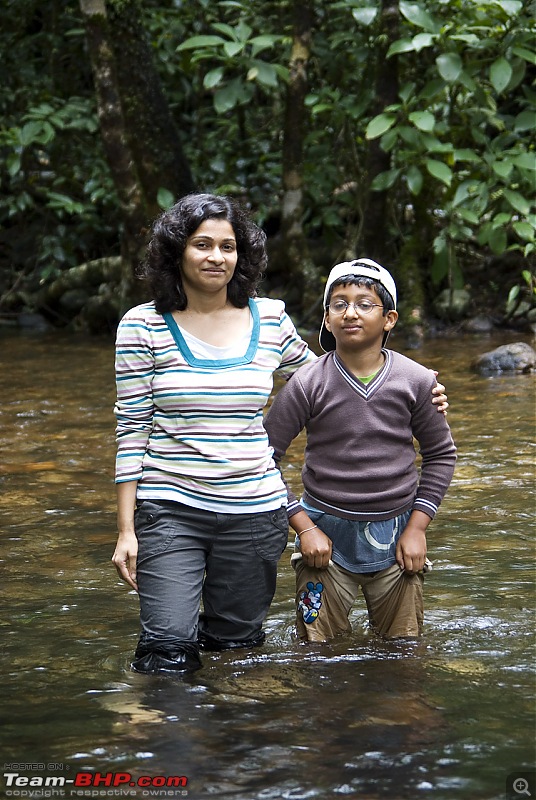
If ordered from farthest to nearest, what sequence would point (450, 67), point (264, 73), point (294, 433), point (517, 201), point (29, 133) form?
1. point (29, 133)
2. point (264, 73)
3. point (517, 201)
4. point (450, 67)
5. point (294, 433)

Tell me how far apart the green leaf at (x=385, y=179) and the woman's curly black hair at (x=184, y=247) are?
5940 mm

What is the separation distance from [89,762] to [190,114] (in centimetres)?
1103

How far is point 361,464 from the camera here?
10.5ft

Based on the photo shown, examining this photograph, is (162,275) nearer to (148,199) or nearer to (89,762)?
(89,762)

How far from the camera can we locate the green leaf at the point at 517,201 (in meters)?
8.43

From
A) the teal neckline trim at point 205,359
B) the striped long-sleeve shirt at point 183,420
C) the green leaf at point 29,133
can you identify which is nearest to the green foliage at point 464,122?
the green leaf at point 29,133

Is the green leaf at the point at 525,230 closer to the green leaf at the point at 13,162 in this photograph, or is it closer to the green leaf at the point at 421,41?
the green leaf at the point at 421,41

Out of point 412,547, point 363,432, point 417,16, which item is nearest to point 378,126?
point 417,16

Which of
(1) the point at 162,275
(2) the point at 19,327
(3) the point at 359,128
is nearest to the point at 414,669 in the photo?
(1) the point at 162,275

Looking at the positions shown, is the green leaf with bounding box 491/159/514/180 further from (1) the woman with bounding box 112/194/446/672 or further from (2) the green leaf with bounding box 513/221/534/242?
(1) the woman with bounding box 112/194/446/672

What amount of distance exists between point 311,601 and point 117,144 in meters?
6.71

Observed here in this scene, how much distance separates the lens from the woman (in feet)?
9.96

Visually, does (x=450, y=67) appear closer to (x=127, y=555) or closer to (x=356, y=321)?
(x=356, y=321)

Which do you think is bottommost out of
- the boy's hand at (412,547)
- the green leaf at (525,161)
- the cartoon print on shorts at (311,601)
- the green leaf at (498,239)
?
the cartoon print on shorts at (311,601)
